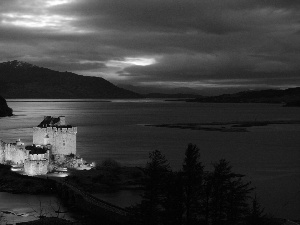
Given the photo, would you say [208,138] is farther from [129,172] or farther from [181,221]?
[181,221]

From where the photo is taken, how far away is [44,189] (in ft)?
133

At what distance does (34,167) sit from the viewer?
45.1m

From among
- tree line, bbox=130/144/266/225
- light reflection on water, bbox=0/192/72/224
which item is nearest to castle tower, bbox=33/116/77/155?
light reflection on water, bbox=0/192/72/224

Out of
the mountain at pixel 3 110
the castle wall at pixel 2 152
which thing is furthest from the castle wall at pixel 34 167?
the mountain at pixel 3 110

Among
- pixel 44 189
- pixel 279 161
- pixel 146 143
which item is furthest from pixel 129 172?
pixel 146 143

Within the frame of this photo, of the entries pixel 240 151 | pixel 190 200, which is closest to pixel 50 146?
pixel 190 200

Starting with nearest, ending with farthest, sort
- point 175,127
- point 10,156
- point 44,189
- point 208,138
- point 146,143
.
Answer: point 44,189 < point 10,156 < point 146,143 < point 208,138 < point 175,127

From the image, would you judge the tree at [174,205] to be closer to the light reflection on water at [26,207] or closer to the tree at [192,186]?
the tree at [192,186]

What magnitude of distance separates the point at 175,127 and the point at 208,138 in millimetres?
29169

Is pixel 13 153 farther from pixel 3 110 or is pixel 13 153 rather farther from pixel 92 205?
pixel 3 110

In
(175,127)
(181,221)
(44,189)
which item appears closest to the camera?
(181,221)

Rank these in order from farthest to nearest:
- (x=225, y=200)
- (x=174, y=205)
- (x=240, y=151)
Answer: (x=240, y=151), (x=225, y=200), (x=174, y=205)

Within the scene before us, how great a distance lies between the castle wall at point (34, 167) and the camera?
45.0 meters

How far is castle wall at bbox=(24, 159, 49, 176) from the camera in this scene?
4500 cm
